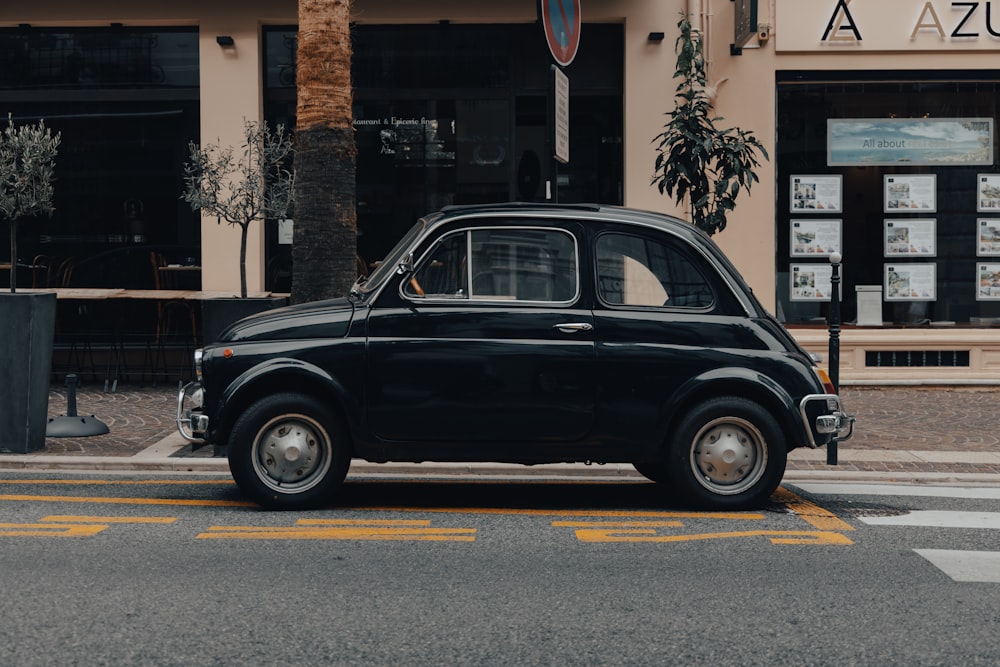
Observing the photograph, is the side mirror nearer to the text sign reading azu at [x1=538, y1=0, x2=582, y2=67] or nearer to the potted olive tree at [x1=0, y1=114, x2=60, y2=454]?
the text sign reading azu at [x1=538, y1=0, x2=582, y2=67]

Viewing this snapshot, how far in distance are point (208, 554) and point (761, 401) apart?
3314 millimetres

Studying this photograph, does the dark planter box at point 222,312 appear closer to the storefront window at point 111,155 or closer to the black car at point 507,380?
the black car at point 507,380

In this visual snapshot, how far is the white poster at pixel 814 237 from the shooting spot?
1558 centimetres

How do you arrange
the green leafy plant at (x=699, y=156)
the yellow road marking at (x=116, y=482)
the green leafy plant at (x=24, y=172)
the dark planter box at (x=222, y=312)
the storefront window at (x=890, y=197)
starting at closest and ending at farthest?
1. the yellow road marking at (x=116, y=482)
2. the dark planter box at (x=222, y=312)
3. the green leafy plant at (x=24, y=172)
4. the green leafy plant at (x=699, y=156)
5. the storefront window at (x=890, y=197)

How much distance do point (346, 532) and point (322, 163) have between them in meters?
4.40

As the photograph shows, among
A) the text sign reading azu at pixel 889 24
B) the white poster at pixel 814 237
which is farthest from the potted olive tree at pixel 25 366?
the text sign reading azu at pixel 889 24

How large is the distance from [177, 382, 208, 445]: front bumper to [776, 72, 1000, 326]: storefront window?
9375 millimetres

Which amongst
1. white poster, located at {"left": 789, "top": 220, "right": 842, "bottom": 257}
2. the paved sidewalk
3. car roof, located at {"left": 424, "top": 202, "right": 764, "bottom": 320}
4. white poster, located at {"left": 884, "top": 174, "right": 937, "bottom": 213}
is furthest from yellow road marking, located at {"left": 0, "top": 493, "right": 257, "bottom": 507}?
white poster, located at {"left": 884, "top": 174, "right": 937, "bottom": 213}

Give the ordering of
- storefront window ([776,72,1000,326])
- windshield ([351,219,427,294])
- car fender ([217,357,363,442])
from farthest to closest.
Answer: storefront window ([776,72,1000,326]) < windshield ([351,219,427,294]) < car fender ([217,357,363,442])

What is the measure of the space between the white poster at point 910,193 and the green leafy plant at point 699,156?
2122 mm

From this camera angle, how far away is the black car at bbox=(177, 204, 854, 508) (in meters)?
7.61

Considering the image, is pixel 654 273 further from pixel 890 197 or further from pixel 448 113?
pixel 890 197

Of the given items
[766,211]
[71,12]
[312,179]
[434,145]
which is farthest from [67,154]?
[766,211]

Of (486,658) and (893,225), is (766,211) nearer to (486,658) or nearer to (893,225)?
(893,225)
